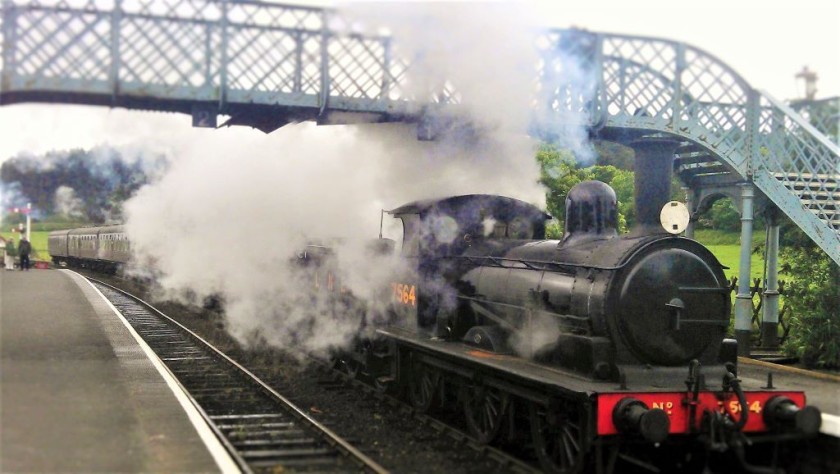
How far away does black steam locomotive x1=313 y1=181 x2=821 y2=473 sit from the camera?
661cm

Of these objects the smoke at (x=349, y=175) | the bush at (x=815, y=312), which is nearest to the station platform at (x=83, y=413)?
the smoke at (x=349, y=175)

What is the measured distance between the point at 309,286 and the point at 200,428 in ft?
17.2

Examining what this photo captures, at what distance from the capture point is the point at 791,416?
6.77m

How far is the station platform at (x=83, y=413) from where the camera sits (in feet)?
20.4

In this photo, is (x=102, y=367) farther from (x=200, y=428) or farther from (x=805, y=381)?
(x=805, y=381)

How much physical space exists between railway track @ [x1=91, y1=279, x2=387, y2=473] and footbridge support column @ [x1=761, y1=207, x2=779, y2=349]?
8539 mm

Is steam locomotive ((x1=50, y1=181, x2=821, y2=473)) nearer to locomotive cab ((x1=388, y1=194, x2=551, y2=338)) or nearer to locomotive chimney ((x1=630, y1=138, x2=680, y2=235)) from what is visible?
locomotive cab ((x1=388, y1=194, x2=551, y2=338))

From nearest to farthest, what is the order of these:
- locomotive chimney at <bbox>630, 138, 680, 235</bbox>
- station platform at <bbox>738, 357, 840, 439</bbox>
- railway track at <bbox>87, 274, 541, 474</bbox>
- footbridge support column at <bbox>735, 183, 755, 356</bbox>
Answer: railway track at <bbox>87, 274, 541, 474</bbox>, station platform at <bbox>738, 357, 840, 439</bbox>, locomotive chimney at <bbox>630, 138, 680, 235</bbox>, footbridge support column at <bbox>735, 183, 755, 356</bbox>

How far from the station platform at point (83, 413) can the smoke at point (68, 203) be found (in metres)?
20.8

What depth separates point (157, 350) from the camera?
49.3 ft

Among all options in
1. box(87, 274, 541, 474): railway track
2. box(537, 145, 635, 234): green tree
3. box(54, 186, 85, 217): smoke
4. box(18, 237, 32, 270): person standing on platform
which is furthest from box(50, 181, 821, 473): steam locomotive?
box(54, 186, 85, 217): smoke

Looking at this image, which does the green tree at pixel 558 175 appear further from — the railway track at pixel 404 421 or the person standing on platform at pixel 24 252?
the person standing on platform at pixel 24 252

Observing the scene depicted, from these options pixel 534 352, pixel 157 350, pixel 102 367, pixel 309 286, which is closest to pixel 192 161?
pixel 157 350

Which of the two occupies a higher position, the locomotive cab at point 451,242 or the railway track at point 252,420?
the locomotive cab at point 451,242
